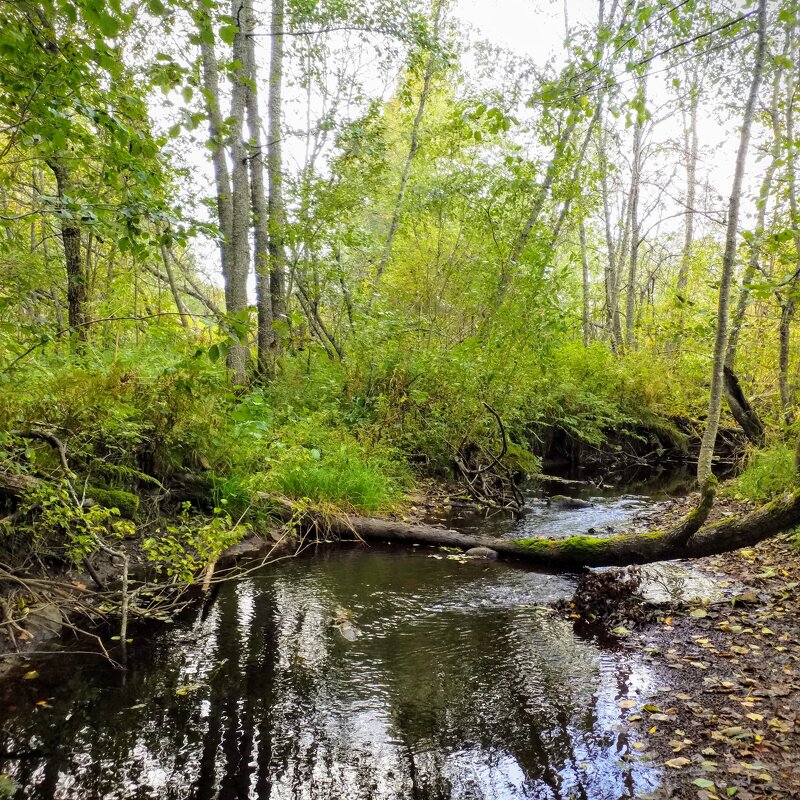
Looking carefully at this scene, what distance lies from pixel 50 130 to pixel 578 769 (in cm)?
455

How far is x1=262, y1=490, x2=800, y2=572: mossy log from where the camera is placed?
5.12 m

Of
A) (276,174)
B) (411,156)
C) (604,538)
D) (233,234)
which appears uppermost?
(411,156)

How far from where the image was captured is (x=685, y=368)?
1658cm

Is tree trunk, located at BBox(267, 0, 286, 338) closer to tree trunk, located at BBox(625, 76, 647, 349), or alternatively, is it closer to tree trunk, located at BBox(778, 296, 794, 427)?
tree trunk, located at BBox(778, 296, 794, 427)

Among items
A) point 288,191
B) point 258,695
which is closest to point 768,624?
point 258,695

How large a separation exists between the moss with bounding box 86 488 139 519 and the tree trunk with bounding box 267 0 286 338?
5995mm

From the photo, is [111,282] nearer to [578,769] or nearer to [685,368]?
[578,769]

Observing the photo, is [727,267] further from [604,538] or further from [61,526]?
[61,526]

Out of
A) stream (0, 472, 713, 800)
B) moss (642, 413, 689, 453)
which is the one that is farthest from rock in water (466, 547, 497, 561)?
moss (642, 413, 689, 453)

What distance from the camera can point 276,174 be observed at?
1178cm

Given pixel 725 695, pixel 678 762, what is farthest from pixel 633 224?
pixel 678 762

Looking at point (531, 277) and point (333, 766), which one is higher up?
point (531, 277)

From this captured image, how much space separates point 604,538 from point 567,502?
14.1ft

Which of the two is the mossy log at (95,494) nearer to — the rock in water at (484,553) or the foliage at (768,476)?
the rock in water at (484,553)
